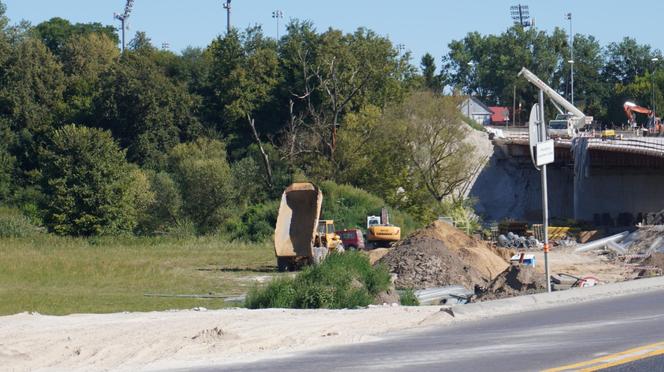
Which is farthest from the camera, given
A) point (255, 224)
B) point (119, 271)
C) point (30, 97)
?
point (30, 97)

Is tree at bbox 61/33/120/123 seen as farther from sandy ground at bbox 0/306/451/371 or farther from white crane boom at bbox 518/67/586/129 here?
sandy ground at bbox 0/306/451/371

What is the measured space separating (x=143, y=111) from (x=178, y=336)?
242 ft

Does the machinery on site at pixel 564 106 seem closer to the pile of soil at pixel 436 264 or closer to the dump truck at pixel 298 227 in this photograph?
the pile of soil at pixel 436 264

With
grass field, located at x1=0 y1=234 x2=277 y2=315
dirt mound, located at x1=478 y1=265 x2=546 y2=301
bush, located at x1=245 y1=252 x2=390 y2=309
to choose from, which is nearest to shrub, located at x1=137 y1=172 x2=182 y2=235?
grass field, located at x1=0 y1=234 x2=277 y2=315

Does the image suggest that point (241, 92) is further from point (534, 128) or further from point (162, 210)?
point (534, 128)

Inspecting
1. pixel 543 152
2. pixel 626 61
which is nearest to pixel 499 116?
pixel 626 61

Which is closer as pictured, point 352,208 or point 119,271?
point 119,271

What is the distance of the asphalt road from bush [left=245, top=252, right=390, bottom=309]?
15.9 feet

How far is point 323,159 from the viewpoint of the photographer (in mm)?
76625

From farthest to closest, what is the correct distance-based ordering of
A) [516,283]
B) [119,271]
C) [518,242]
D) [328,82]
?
[328,82] < [518,242] < [119,271] < [516,283]

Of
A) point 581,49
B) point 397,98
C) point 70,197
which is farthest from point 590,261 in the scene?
point 581,49

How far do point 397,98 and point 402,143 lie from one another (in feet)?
50.2

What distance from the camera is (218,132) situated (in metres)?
90.9

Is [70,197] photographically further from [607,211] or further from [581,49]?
[581,49]
